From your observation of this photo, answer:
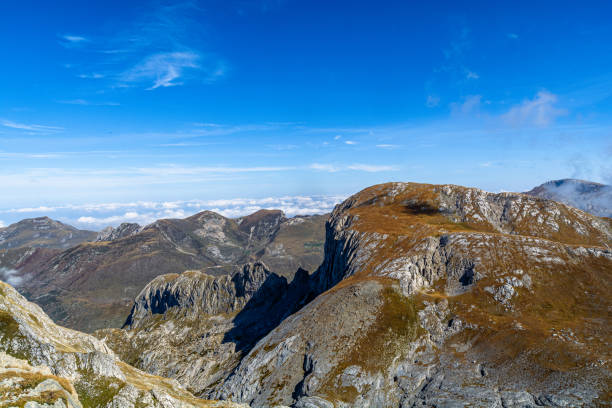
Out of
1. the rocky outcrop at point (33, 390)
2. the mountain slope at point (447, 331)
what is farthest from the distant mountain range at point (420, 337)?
the rocky outcrop at point (33, 390)

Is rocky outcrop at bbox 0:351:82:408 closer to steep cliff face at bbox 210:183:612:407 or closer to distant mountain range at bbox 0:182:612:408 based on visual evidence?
distant mountain range at bbox 0:182:612:408

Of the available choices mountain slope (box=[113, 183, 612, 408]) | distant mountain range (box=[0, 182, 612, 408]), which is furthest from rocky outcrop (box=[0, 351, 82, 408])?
mountain slope (box=[113, 183, 612, 408])

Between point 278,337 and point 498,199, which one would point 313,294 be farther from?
point 498,199

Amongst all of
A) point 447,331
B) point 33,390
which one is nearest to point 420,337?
point 447,331

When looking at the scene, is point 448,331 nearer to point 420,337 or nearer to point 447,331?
point 447,331

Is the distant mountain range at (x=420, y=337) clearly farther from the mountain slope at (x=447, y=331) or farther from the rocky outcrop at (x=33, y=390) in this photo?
the rocky outcrop at (x=33, y=390)

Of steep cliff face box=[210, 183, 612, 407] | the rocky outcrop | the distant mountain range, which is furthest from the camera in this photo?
steep cliff face box=[210, 183, 612, 407]
